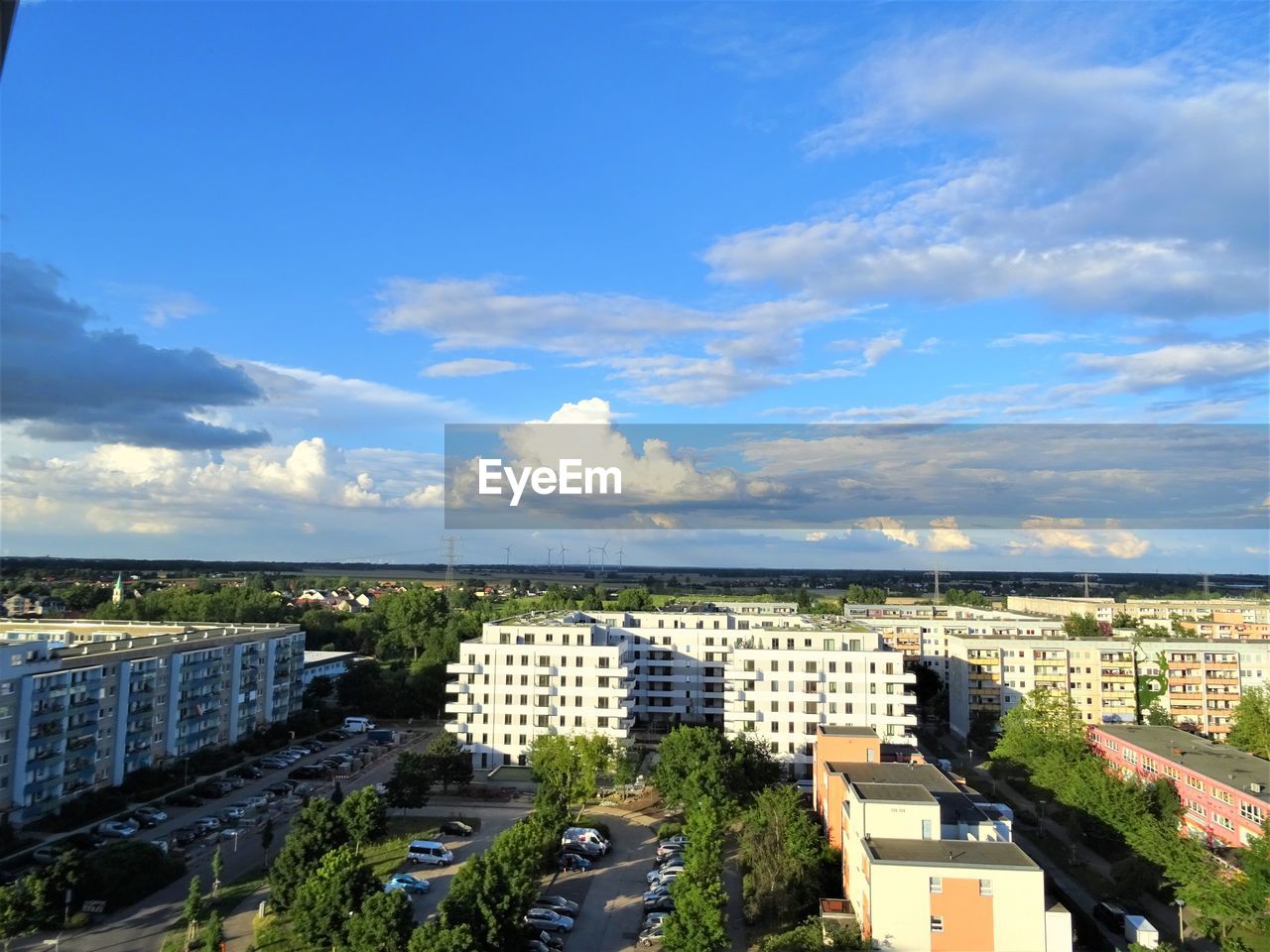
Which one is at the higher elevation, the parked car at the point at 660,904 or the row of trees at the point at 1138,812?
the row of trees at the point at 1138,812

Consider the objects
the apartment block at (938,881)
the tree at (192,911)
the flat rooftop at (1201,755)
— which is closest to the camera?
the apartment block at (938,881)

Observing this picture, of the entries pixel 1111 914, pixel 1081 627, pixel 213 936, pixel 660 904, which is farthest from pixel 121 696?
pixel 1081 627

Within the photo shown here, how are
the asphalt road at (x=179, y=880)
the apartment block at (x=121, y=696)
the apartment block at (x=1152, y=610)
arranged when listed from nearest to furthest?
the asphalt road at (x=179, y=880) < the apartment block at (x=121, y=696) < the apartment block at (x=1152, y=610)

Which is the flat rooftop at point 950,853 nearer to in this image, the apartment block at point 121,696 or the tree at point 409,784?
the tree at point 409,784

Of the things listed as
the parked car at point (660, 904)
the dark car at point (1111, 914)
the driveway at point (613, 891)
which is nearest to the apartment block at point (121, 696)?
the driveway at point (613, 891)

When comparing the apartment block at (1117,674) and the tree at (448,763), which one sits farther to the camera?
the apartment block at (1117,674)

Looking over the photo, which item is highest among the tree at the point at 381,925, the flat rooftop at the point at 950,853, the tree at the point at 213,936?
the flat rooftop at the point at 950,853

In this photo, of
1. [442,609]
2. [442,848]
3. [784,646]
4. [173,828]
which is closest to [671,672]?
[784,646]

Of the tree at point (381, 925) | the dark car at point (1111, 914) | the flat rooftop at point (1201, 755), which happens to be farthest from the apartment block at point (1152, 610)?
the tree at point (381, 925)

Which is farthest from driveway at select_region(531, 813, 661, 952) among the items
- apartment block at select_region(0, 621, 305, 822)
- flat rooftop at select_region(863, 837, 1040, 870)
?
apartment block at select_region(0, 621, 305, 822)
